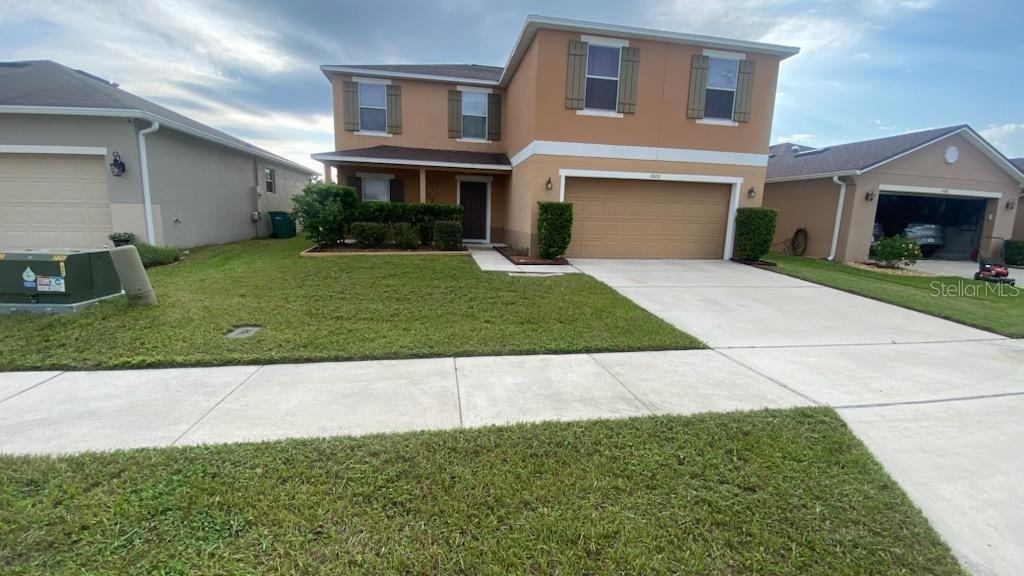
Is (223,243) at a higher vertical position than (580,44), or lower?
lower

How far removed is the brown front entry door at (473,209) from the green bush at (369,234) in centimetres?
372

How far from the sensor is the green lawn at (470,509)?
6.34ft

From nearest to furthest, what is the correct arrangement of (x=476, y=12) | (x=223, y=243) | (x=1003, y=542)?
1. (x=1003, y=542)
2. (x=476, y=12)
3. (x=223, y=243)

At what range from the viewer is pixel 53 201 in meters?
10.1

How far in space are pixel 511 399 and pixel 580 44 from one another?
9.87 metres

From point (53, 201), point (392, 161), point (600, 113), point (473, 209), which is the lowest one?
point (53, 201)

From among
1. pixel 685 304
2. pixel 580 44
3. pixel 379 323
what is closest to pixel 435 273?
pixel 379 323

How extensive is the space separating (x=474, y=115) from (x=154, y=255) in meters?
9.69

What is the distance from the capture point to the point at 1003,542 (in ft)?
7.09

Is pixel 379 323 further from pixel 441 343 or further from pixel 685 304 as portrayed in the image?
pixel 685 304

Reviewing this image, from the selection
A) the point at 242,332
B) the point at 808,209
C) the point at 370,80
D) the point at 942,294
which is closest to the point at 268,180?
the point at 370,80

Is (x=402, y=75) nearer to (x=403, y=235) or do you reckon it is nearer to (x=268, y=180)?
(x=403, y=235)

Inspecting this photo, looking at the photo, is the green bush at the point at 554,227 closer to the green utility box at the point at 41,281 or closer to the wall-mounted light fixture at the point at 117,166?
the green utility box at the point at 41,281

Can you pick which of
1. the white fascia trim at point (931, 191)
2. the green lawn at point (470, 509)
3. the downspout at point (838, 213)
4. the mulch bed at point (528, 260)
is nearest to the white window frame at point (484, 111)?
the mulch bed at point (528, 260)
